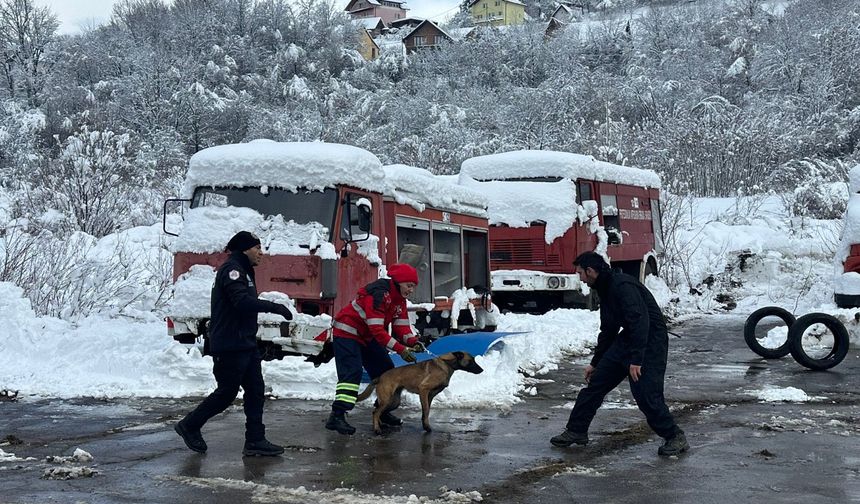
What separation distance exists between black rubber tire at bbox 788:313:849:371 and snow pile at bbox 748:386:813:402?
215 cm

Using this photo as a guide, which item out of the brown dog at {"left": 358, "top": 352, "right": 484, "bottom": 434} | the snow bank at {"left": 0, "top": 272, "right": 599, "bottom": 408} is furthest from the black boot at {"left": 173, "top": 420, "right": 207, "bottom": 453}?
the snow bank at {"left": 0, "top": 272, "right": 599, "bottom": 408}

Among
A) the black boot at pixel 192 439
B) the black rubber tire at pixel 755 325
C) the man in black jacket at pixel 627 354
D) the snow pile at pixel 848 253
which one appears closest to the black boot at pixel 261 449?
the black boot at pixel 192 439

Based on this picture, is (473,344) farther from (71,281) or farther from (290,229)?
(71,281)

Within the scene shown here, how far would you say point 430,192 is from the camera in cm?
1487

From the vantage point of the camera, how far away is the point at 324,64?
80.7m

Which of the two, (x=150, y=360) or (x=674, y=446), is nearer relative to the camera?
(x=674, y=446)

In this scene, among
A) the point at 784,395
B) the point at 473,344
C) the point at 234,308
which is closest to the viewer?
the point at 234,308

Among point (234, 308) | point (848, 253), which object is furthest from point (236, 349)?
point (848, 253)

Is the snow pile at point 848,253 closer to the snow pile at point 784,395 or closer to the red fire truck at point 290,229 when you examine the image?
the snow pile at point 784,395

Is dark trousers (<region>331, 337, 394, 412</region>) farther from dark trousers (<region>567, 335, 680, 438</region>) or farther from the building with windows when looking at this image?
the building with windows

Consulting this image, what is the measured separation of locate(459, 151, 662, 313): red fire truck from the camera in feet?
62.1

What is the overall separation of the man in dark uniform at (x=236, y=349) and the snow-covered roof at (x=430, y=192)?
617 centimetres

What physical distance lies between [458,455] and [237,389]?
1.74 m

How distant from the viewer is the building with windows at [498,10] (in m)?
120
